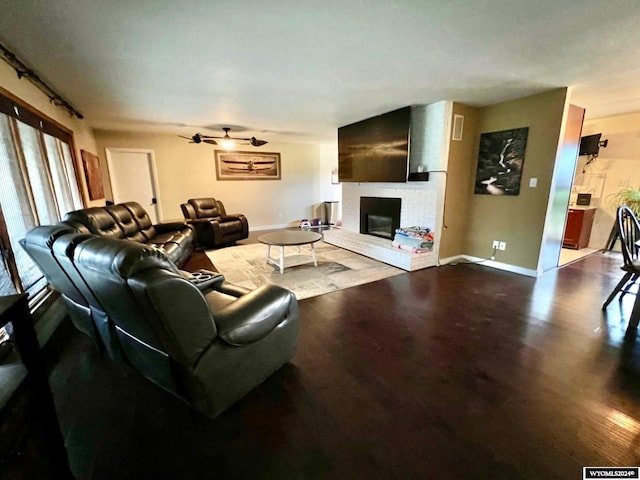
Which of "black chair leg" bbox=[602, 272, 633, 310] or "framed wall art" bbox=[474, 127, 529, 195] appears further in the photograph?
"framed wall art" bbox=[474, 127, 529, 195]

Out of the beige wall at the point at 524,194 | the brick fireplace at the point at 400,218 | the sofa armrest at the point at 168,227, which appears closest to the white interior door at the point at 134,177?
the sofa armrest at the point at 168,227

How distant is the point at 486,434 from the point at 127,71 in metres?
3.75

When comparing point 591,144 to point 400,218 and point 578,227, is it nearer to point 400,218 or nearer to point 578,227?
point 578,227

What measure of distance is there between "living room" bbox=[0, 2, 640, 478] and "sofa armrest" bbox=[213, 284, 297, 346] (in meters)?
0.43

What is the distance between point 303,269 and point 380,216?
6.05ft

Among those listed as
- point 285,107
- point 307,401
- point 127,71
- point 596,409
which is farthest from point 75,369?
point 285,107

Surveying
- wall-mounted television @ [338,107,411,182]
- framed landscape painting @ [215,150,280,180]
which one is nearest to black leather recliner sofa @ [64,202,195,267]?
framed landscape painting @ [215,150,280,180]

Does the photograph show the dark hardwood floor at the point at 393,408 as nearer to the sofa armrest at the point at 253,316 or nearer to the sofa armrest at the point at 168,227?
the sofa armrest at the point at 253,316

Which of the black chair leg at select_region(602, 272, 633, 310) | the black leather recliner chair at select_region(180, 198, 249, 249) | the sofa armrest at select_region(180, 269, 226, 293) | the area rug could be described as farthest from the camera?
the black leather recliner chair at select_region(180, 198, 249, 249)

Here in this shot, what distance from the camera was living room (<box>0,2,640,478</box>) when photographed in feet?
4.32

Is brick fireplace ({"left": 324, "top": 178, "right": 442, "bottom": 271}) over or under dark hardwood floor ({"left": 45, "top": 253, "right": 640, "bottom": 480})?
over

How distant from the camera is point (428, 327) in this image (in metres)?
2.38

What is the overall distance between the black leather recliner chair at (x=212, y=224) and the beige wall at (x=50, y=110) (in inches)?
58.8

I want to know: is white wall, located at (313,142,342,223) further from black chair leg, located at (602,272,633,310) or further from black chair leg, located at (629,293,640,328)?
black chair leg, located at (629,293,640,328)
